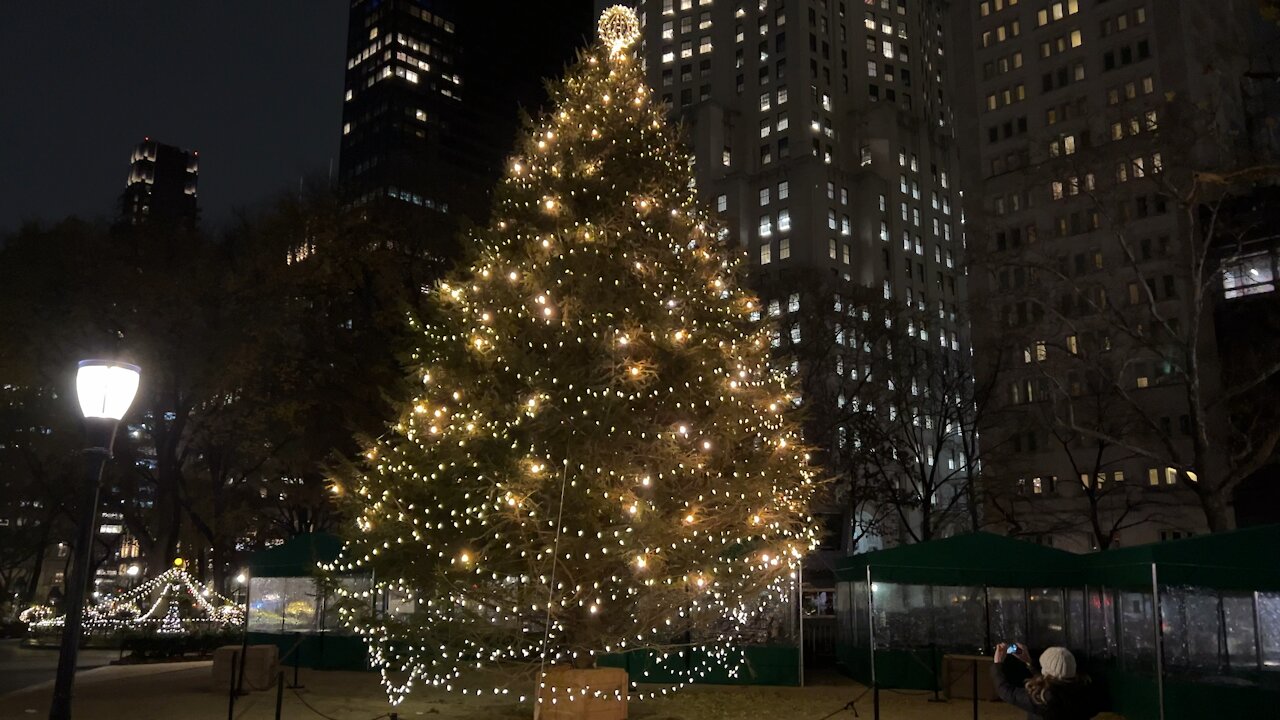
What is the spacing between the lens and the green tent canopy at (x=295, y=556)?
21.1 m

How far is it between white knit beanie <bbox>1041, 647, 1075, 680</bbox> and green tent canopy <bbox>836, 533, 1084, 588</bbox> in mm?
12945

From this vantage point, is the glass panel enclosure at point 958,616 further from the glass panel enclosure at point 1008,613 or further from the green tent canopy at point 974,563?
the green tent canopy at point 974,563

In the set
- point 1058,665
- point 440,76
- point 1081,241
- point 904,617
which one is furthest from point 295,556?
point 440,76

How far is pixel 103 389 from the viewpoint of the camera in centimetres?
819

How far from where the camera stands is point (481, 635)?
12594 mm

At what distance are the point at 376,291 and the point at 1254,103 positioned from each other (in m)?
45.0

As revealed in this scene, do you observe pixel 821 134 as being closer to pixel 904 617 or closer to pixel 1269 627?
pixel 904 617

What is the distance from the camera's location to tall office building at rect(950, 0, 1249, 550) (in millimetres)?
45781

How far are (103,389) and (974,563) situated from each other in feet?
53.8

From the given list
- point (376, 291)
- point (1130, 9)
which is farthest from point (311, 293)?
point (1130, 9)

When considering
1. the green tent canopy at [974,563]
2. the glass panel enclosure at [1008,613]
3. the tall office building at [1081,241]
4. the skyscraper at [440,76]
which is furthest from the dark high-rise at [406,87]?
the green tent canopy at [974,563]

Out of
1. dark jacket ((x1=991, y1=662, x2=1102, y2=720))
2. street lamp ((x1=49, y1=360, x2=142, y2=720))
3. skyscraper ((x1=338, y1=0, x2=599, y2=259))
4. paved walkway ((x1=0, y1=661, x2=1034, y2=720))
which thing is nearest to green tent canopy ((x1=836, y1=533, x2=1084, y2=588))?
paved walkway ((x1=0, y1=661, x2=1034, y2=720))

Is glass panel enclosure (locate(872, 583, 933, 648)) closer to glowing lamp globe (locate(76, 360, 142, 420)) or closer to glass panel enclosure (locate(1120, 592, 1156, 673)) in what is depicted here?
glass panel enclosure (locate(1120, 592, 1156, 673))

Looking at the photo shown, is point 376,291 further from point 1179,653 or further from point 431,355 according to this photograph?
point 1179,653
